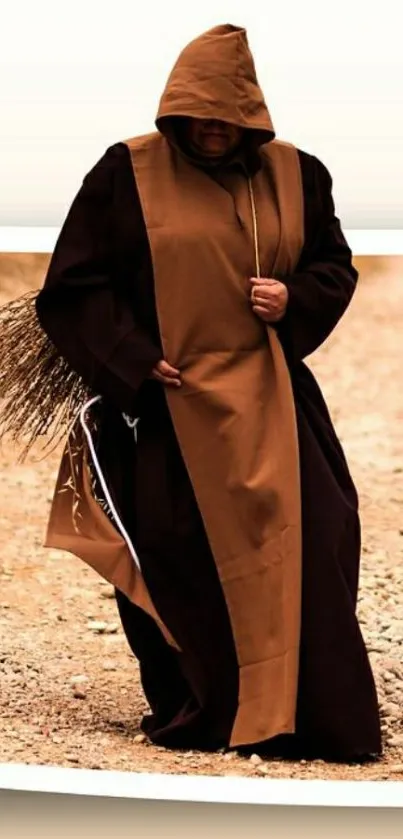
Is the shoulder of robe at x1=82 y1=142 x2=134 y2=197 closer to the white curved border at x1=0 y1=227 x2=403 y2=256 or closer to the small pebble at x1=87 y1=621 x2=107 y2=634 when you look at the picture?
the white curved border at x1=0 y1=227 x2=403 y2=256

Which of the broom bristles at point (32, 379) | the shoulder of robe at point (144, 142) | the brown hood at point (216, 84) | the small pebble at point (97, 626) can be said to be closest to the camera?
the brown hood at point (216, 84)

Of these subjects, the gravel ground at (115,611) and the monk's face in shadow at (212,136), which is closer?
the monk's face in shadow at (212,136)

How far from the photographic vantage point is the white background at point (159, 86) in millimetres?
3541

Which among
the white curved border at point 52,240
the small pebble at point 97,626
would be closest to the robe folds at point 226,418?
the white curved border at point 52,240

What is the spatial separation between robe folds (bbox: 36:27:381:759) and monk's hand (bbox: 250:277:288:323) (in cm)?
2

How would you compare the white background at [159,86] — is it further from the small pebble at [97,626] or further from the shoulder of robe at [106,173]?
Answer: the small pebble at [97,626]

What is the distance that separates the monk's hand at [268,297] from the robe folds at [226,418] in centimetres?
2

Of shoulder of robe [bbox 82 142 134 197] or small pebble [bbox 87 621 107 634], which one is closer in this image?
shoulder of robe [bbox 82 142 134 197]

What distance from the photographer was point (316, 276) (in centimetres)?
315

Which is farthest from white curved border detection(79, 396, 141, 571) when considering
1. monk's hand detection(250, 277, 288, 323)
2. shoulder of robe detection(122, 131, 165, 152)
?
shoulder of robe detection(122, 131, 165, 152)

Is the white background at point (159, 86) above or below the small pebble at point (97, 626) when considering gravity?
above

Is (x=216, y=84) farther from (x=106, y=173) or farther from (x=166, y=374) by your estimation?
(x=166, y=374)

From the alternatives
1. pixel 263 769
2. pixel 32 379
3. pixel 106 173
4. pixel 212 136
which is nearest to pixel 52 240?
pixel 32 379

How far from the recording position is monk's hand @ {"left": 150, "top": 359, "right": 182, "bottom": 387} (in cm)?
311
